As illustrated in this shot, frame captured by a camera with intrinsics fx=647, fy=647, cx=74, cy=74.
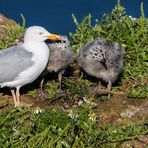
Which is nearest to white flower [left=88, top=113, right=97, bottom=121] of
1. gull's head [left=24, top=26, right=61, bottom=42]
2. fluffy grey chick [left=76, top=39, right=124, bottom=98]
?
fluffy grey chick [left=76, top=39, right=124, bottom=98]

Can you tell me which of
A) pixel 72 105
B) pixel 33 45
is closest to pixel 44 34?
pixel 33 45

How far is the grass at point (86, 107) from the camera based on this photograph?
7.57 metres

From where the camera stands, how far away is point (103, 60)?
8.80 m

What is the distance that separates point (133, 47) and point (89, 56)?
4.20ft

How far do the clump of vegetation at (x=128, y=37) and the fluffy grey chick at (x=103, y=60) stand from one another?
389 mm

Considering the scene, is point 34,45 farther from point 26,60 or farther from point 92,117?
point 92,117

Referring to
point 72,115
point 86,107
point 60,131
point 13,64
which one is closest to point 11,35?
point 13,64

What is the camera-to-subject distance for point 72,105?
8.70 m

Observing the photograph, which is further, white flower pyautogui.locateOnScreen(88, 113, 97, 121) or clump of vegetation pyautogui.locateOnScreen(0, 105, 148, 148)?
white flower pyautogui.locateOnScreen(88, 113, 97, 121)

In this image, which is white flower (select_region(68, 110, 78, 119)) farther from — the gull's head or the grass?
the gull's head

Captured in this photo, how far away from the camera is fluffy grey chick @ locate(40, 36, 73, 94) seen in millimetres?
9031

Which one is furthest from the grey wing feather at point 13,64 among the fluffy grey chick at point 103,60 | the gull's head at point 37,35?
the fluffy grey chick at point 103,60

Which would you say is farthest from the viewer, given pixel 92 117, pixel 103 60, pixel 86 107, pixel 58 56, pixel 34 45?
pixel 58 56

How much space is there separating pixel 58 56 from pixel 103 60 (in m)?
0.66
